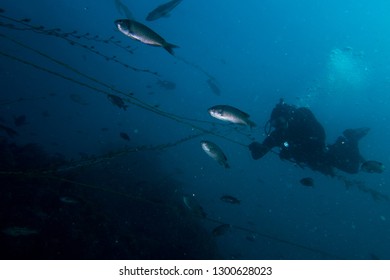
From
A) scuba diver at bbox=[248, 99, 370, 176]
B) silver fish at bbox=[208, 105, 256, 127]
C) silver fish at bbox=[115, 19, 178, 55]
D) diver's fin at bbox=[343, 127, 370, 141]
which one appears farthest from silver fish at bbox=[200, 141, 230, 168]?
diver's fin at bbox=[343, 127, 370, 141]

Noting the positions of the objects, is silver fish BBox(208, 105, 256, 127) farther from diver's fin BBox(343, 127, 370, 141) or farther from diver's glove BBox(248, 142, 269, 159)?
diver's fin BBox(343, 127, 370, 141)

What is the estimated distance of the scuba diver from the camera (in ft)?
26.6

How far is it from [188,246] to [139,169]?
268 inches

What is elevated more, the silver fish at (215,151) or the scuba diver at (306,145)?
the scuba diver at (306,145)

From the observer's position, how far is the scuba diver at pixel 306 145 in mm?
8117

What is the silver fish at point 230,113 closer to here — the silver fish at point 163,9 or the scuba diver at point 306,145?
the silver fish at point 163,9

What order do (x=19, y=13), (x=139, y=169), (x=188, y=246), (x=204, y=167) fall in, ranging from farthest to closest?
1. (x=19, y=13)
2. (x=204, y=167)
3. (x=139, y=169)
4. (x=188, y=246)

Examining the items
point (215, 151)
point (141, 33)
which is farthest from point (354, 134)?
point (141, 33)

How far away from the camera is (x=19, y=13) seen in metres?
57.4

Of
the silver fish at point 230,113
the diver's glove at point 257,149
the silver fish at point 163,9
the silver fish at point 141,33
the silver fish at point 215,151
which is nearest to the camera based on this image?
the silver fish at point 141,33

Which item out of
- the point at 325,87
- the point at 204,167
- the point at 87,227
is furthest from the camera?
the point at 325,87

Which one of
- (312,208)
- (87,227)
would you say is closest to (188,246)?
(87,227)

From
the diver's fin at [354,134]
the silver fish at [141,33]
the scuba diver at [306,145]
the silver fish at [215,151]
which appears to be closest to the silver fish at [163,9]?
the silver fish at [141,33]

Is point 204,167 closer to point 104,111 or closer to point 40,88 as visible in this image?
point 104,111
